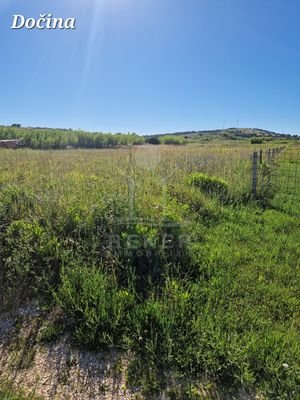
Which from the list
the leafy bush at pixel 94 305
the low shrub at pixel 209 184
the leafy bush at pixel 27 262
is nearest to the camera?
the leafy bush at pixel 94 305

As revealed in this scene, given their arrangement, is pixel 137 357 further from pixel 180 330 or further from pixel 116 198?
pixel 116 198

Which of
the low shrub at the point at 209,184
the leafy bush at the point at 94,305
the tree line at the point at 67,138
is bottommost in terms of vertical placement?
the leafy bush at the point at 94,305

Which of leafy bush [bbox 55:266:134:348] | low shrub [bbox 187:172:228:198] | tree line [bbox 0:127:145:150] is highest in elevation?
tree line [bbox 0:127:145:150]

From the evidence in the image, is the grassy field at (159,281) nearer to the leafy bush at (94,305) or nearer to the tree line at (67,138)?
the leafy bush at (94,305)

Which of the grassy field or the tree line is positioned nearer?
the grassy field

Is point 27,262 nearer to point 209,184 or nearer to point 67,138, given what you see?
point 209,184

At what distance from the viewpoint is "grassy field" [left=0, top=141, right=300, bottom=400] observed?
218 cm

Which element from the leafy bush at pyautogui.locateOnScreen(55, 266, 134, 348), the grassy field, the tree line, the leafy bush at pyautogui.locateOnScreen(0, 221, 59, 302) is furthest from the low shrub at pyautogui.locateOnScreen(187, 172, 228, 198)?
the tree line

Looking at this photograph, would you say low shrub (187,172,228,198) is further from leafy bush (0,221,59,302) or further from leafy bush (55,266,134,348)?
leafy bush (55,266,134,348)

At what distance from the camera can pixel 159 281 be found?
3.11 m

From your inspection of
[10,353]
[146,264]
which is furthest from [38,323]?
[146,264]

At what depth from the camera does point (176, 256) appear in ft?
11.4

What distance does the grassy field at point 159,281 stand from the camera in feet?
7.14

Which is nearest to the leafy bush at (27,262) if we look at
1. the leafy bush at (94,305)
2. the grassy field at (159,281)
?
the grassy field at (159,281)
